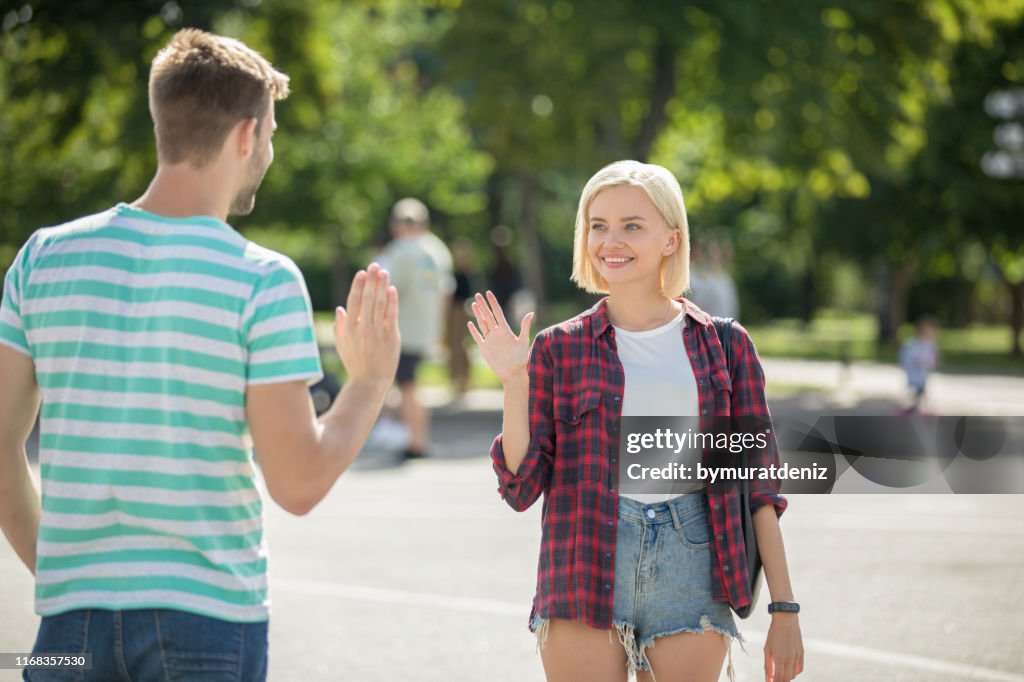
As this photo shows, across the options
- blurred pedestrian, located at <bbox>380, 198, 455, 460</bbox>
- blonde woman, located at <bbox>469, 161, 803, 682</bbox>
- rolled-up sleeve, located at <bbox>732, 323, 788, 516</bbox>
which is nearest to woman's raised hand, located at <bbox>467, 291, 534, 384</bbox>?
blonde woman, located at <bbox>469, 161, 803, 682</bbox>

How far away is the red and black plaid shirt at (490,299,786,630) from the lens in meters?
3.24

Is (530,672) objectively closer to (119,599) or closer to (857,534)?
(119,599)

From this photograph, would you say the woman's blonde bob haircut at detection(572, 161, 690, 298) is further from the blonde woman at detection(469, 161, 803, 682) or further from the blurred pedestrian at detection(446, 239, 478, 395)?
the blurred pedestrian at detection(446, 239, 478, 395)

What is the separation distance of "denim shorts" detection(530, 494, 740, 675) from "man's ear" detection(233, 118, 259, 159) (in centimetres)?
122

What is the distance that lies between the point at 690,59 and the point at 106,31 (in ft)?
29.7

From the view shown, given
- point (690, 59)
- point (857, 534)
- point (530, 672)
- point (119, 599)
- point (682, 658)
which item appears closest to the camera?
point (119, 599)

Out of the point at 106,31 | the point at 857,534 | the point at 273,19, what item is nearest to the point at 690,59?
the point at 273,19

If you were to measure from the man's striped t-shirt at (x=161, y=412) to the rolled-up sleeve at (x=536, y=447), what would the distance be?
0.84 meters

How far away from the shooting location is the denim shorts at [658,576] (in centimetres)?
325

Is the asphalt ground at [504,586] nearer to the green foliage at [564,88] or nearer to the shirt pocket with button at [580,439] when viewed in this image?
the shirt pocket with button at [580,439]

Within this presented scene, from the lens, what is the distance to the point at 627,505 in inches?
129

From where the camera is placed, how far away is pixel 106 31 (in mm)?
17016

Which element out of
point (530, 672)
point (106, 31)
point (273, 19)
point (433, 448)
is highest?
point (273, 19)

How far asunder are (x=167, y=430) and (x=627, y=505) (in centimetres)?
120
